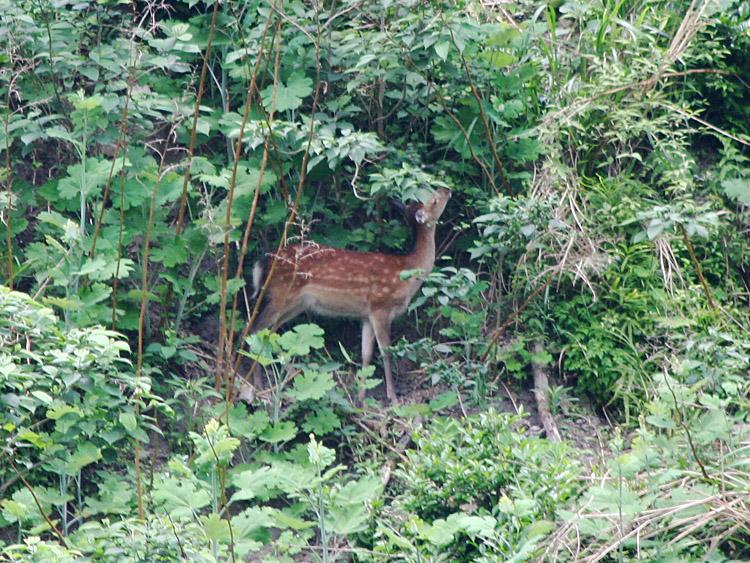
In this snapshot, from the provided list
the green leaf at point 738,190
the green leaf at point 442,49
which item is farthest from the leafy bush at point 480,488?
the green leaf at point 738,190

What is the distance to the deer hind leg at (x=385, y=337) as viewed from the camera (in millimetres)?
8461

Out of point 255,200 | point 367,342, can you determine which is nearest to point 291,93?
point 255,200

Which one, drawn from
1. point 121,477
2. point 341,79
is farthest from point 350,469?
point 341,79

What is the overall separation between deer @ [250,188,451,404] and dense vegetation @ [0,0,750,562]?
18 centimetres

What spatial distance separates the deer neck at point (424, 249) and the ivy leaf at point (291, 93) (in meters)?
1.16

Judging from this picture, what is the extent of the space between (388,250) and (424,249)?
391mm

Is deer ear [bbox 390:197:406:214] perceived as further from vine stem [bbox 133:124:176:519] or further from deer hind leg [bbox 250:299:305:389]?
vine stem [bbox 133:124:176:519]

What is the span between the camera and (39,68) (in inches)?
338

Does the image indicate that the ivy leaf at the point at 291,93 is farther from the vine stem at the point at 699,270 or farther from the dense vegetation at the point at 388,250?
the vine stem at the point at 699,270

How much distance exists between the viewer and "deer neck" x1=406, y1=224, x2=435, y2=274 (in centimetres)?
884

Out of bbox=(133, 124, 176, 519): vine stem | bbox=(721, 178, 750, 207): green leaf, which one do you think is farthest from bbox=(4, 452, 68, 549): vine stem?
bbox=(721, 178, 750, 207): green leaf

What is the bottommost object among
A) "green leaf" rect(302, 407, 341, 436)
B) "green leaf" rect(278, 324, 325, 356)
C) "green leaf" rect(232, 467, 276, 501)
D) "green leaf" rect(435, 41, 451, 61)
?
"green leaf" rect(302, 407, 341, 436)

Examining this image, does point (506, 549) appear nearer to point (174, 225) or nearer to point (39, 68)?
point (174, 225)

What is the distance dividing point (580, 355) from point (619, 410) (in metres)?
0.43
